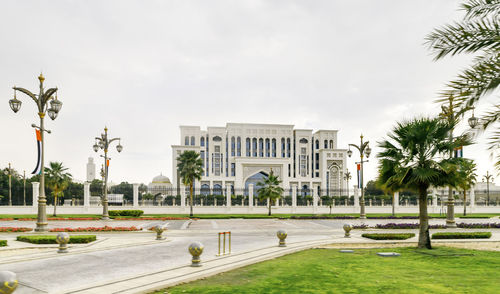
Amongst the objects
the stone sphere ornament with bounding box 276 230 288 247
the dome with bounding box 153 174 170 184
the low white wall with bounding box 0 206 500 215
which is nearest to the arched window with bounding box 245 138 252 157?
the dome with bounding box 153 174 170 184

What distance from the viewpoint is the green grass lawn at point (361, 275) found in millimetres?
8227

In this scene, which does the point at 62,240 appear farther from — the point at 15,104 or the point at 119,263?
the point at 15,104

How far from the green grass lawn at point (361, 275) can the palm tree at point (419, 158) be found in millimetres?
2682

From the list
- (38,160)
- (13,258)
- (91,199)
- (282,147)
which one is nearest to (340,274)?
(13,258)

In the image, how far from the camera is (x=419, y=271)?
10344 mm

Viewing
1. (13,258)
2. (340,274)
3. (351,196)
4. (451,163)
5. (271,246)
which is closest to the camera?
(340,274)

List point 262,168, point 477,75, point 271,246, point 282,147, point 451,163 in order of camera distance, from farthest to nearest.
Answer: point 282,147, point 262,168, point 271,246, point 451,163, point 477,75

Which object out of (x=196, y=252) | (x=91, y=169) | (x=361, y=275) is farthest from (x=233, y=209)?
(x=91, y=169)

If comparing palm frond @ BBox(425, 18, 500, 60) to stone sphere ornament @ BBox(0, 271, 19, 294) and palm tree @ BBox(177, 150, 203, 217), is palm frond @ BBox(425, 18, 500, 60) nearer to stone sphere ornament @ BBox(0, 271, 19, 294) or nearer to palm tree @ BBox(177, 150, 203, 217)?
stone sphere ornament @ BBox(0, 271, 19, 294)

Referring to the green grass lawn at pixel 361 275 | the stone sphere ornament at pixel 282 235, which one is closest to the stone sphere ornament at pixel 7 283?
A: the green grass lawn at pixel 361 275

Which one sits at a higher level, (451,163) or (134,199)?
(451,163)

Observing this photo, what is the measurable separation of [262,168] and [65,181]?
50431 millimetres

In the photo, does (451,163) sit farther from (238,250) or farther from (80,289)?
(80,289)

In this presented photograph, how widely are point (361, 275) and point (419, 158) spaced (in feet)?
21.5
